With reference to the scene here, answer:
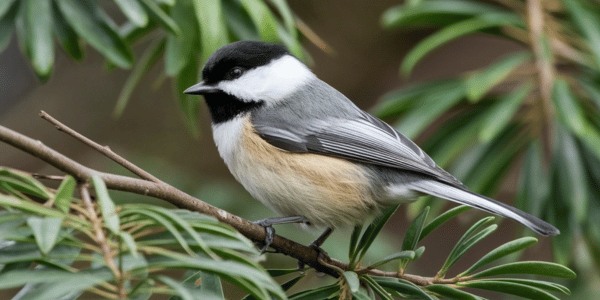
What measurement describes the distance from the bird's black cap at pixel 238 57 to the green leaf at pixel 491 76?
19.7 inches

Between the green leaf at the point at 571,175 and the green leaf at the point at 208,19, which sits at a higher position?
Result: the green leaf at the point at 208,19

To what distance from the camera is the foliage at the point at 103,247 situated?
80 centimetres

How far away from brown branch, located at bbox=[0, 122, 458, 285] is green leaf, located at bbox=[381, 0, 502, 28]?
3.10 ft

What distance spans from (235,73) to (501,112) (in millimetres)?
686

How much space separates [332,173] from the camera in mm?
1801

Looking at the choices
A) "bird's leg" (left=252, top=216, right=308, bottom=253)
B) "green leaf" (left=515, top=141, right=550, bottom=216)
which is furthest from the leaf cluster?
"green leaf" (left=515, top=141, right=550, bottom=216)

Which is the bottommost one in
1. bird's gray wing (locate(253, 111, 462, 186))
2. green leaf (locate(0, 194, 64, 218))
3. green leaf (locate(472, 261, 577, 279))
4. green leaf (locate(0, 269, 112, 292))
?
green leaf (locate(0, 269, 112, 292))

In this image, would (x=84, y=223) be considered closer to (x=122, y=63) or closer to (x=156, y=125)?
(x=122, y=63)

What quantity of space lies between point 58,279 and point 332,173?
1054 mm

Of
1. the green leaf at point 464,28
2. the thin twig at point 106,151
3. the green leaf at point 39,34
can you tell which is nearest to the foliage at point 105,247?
the thin twig at point 106,151

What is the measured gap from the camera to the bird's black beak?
183 centimetres

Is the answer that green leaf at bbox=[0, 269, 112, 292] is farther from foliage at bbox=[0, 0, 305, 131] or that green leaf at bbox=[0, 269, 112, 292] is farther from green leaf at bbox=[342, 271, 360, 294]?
foliage at bbox=[0, 0, 305, 131]

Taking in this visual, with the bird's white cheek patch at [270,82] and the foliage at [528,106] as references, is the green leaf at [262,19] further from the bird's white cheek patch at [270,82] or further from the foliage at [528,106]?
the foliage at [528,106]

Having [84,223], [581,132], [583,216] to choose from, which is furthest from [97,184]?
[583,216]
